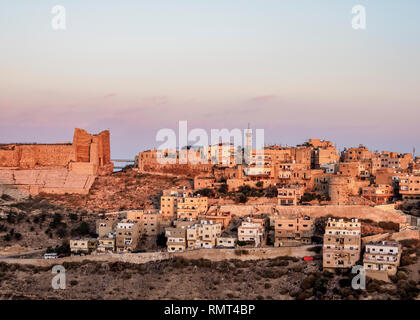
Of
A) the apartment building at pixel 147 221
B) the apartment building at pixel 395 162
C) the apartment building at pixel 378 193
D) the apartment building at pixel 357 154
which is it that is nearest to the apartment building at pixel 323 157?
the apartment building at pixel 357 154

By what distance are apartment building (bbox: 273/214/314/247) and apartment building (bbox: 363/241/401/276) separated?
4.19m

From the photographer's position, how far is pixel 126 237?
3569 centimetres

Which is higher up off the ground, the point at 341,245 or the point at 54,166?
the point at 54,166

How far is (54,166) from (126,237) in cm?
1430

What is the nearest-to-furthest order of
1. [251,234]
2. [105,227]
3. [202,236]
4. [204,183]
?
[251,234], [202,236], [105,227], [204,183]

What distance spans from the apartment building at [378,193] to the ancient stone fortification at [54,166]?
54.0 feet

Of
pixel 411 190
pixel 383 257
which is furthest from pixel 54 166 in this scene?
pixel 383 257

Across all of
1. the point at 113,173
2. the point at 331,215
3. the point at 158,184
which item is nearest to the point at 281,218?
the point at 331,215

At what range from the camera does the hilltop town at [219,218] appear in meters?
31.4

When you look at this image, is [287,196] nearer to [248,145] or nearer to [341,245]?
[341,245]

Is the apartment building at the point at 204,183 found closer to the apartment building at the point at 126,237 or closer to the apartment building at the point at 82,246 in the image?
the apartment building at the point at 126,237

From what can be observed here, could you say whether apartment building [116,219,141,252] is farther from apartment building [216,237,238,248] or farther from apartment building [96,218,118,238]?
apartment building [216,237,238,248]
